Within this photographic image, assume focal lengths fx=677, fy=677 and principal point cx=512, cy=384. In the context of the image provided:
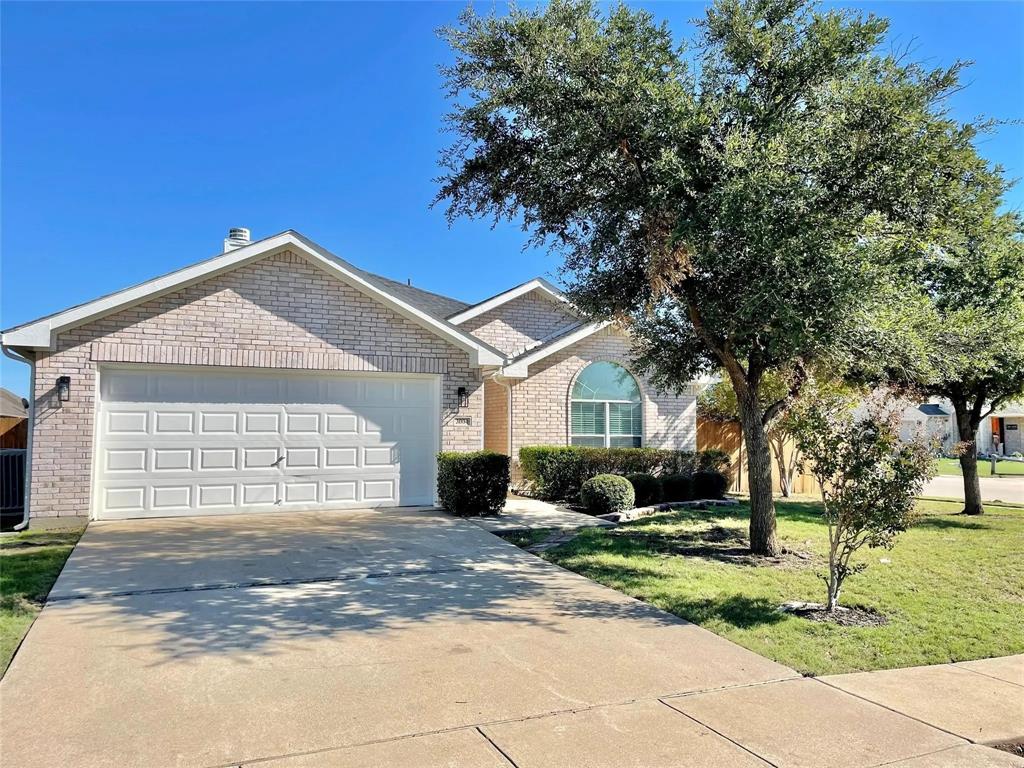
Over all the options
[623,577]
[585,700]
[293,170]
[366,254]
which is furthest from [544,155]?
[366,254]

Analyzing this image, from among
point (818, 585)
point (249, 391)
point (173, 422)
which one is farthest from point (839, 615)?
point (173, 422)

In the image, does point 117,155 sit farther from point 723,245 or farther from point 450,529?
point 723,245

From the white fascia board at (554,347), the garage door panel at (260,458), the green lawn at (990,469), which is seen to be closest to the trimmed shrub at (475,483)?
the garage door panel at (260,458)

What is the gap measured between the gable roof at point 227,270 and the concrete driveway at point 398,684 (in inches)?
179

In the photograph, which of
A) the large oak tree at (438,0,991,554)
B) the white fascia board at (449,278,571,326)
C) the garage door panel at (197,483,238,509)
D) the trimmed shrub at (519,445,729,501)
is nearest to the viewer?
the large oak tree at (438,0,991,554)

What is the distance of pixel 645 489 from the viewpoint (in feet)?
46.4

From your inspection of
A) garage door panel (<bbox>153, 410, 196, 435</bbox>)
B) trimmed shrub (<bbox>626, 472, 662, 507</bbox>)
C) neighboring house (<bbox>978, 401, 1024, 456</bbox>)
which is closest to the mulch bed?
trimmed shrub (<bbox>626, 472, 662, 507</bbox>)

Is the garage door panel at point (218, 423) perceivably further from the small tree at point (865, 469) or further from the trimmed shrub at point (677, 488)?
the small tree at point (865, 469)

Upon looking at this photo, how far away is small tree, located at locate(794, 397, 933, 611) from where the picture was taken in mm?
6172

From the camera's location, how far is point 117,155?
46.4 feet

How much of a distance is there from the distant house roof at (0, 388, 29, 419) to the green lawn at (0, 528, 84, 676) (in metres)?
14.5

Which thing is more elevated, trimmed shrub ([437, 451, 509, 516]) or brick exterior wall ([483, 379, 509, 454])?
brick exterior wall ([483, 379, 509, 454])

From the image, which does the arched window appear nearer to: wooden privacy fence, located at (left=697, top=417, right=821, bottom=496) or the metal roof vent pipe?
wooden privacy fence, located at (left=697, top=417, right=821, bottom=496)

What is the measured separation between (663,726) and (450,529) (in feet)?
22.5
